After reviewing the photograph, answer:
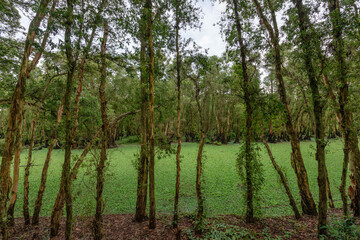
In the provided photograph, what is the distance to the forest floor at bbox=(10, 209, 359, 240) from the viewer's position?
4012 mm

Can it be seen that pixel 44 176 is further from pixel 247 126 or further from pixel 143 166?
pixel 247 126

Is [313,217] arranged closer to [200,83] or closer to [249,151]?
[249,151]

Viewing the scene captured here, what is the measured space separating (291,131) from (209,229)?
3.50m

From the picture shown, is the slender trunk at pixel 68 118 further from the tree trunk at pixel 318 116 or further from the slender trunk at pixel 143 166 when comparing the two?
the tree trunk at pixel 318 116

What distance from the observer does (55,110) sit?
19.3 ft

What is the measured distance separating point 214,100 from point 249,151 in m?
19.1

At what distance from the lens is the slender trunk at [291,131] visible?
461 centimetres

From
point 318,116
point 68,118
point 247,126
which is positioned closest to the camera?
point 68,118

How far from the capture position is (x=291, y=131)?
15.5ft

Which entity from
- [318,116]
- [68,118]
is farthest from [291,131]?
[68,118]

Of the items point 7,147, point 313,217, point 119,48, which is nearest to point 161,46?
point 119,48

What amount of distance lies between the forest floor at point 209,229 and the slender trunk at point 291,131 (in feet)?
1.38

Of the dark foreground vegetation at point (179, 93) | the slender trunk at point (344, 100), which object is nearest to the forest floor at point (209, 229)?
the dark foreground vegetation at point (179, 93)

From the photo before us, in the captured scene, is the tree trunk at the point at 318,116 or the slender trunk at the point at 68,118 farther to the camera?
the tree trunk at the point at 318,116
